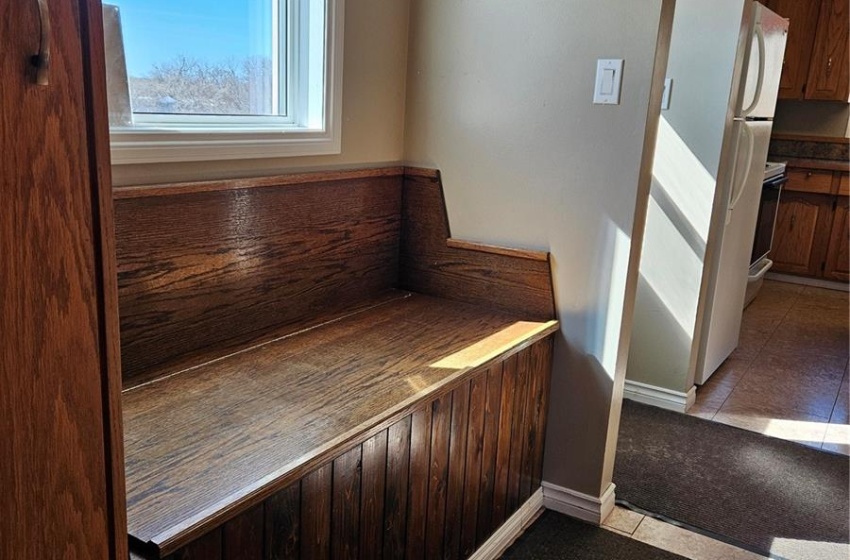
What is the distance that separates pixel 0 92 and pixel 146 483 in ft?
2.35

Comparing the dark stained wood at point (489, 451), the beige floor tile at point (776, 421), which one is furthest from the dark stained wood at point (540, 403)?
the beige floor tile at point (776, 421)

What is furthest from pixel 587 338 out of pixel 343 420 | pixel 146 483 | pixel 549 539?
pixel 146 483

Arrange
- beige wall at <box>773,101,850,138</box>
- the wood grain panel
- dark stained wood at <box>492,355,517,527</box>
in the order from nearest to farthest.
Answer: dark stained wood at <box>492,355,517,527</box>
the wood grain panel
beige wall at <box>773,101,850,138</box>

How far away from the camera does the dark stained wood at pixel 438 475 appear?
64.0 inches

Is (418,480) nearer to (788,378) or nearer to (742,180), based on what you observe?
(742,180)

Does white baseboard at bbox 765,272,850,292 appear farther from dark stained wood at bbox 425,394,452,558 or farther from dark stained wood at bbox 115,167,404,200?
dark stained wood at bbox 425,394,452,558

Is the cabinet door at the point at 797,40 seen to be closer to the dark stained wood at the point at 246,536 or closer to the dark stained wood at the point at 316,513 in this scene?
the dark stained wood at the point at 316,513

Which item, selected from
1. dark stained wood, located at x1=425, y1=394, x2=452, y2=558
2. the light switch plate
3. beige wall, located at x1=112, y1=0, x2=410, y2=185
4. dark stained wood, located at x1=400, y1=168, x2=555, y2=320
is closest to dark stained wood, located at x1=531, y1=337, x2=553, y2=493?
dark stained wood, located at x1=400, y1=168, x2=555, y2=320

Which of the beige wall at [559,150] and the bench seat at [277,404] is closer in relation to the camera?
the bench seat at [277,404]

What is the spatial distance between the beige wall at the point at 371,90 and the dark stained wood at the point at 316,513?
85 centimetres

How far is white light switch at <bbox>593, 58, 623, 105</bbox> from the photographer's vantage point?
6.38 feet

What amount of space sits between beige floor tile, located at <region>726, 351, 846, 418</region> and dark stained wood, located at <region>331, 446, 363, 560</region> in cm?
237

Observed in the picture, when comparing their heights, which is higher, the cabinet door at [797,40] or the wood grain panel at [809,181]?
the cabinet door at [797,40]

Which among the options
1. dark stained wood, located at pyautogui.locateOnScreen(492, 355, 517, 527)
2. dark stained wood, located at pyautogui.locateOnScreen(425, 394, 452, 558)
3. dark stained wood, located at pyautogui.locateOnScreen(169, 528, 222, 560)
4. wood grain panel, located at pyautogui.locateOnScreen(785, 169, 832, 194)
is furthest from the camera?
wood grain panel, located at pyautogui.locateOnScreen(785, 169, 832, 194)
